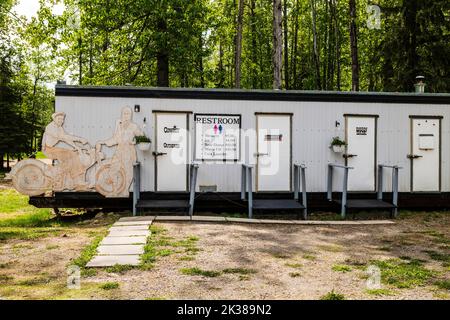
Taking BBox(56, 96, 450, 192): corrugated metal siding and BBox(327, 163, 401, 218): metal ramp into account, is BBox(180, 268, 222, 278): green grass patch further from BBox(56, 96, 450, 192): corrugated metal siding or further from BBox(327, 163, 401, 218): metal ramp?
BBox(327, 163, 401, 218): metal ramp

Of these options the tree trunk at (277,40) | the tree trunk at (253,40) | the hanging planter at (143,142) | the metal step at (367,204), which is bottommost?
the metal step at (367,204)

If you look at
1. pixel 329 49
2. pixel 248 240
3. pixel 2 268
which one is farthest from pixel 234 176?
pixel 329 49

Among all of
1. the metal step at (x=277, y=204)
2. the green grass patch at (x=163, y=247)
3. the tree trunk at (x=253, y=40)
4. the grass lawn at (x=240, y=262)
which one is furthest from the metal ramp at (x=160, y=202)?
the tree trunk at (x=253, y=40)

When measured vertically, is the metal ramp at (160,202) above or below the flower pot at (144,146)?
below

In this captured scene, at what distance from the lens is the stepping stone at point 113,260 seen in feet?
18.5

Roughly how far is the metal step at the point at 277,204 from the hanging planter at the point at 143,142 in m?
2.83

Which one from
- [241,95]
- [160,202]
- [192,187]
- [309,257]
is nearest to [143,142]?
[160,202]

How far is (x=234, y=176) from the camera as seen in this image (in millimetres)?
10555

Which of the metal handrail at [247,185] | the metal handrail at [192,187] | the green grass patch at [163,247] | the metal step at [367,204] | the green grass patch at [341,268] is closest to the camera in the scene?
the green grass patch at [341,268]

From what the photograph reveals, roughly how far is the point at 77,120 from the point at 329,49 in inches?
925

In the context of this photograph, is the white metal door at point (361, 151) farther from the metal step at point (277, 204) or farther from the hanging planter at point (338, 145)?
the metal step at point (277, 204)

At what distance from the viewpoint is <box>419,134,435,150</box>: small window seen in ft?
36.4

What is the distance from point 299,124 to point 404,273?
5.77 meters

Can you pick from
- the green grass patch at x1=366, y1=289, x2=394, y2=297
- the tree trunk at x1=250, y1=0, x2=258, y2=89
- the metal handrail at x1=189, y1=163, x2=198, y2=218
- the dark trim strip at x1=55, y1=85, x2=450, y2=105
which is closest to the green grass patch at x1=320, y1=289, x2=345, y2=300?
the green grass patch at x1=366, y1=289, x2=394, y2=297
